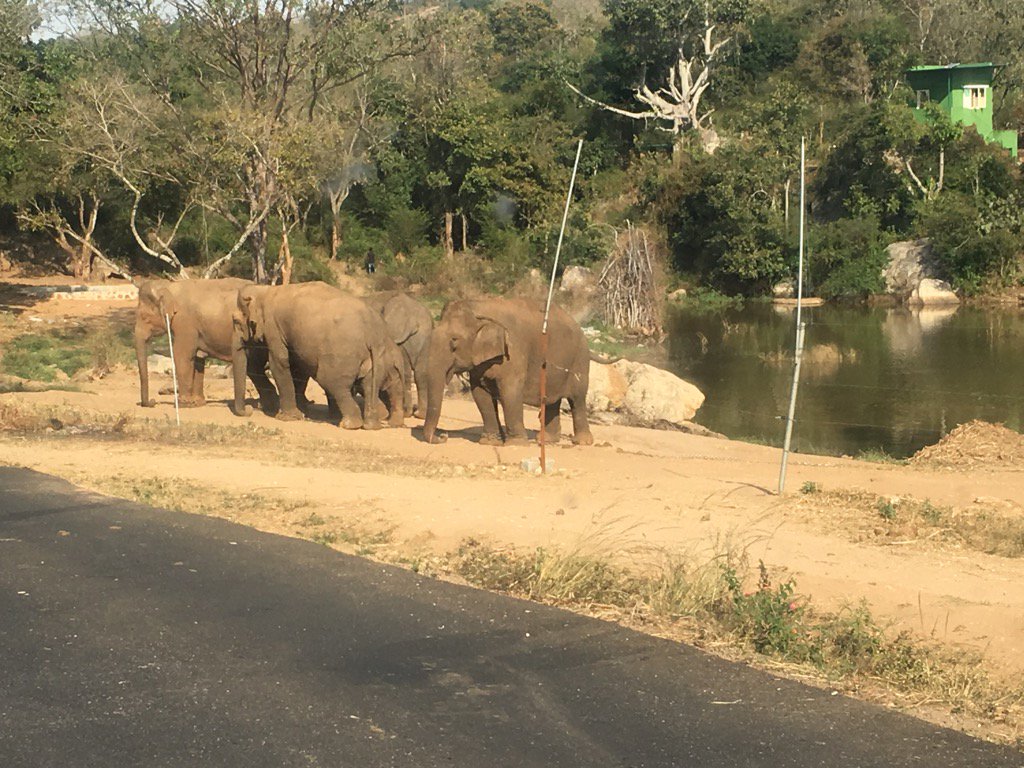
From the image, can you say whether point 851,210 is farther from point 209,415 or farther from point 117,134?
→ point 209,415

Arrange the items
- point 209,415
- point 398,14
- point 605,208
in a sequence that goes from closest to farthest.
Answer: point 209,415, point 398,14, point 605,208

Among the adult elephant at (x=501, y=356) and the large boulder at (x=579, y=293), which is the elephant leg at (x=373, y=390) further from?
the large boulder at (x=579, y=293)

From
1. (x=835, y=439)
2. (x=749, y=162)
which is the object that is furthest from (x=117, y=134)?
(x=749, y=162)

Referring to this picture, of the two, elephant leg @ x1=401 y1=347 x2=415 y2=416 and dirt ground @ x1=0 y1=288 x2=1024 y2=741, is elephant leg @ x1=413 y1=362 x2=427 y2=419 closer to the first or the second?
elephant leg @ x1=401 y1=347 x2=415 y2=416

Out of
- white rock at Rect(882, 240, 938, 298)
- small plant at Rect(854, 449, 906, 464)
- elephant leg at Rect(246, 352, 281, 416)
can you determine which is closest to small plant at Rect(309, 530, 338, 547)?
elephant leg at Rect(246, 352, 281, 416)

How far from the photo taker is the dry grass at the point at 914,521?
10758 mm

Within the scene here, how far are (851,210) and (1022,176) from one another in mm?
6534

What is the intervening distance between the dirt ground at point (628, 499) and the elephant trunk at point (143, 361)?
70 cm

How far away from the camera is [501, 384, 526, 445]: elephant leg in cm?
1741

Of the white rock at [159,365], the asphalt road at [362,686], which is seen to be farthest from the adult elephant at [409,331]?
the asphalt road at [362,686]

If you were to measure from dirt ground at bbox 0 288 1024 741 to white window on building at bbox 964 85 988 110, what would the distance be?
4282 centimetres

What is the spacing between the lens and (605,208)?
59.9 m

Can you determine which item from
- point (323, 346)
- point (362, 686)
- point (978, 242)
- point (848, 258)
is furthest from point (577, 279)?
point (362, 686)

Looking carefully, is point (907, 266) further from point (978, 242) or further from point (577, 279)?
point (577, 279)
